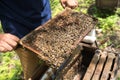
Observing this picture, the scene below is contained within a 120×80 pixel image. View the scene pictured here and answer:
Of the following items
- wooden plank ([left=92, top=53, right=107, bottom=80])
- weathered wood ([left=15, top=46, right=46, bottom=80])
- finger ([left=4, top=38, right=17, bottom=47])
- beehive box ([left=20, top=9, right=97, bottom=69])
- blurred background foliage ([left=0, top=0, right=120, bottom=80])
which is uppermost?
finger ([left=4, top=38, right=17, bottom=47])

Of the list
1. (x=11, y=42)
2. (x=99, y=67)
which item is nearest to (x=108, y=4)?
(x=99, y=67)

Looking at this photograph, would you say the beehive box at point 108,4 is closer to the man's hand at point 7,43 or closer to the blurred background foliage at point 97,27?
the blurred background foliage at point 97,27

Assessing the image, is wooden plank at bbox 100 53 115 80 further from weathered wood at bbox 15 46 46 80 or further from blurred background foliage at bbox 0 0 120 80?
blurred background foliage at bbox 0 0 120 80

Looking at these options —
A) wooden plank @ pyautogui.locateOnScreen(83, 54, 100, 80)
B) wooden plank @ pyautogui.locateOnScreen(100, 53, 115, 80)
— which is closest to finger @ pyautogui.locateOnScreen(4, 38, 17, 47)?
wooden plank @ pyautogui.locateOnScreen(83, 54, 100, 80)

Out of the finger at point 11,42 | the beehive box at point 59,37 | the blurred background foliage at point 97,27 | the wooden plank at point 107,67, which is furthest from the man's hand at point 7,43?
the blurred background foliage at point 97,27

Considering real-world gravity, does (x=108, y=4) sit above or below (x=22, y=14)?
below

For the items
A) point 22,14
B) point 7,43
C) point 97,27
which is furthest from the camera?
point 97,27

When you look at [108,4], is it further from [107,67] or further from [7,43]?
[7,43]

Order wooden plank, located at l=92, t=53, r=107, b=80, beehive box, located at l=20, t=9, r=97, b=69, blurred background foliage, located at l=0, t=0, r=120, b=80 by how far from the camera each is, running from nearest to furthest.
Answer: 1. beehive box, located at l=20, t=9, r=97, b=69
2. wooden plank, located at l=92, t=53, r=107, b=80
3. blurred background foliage, located at l=0, t=0, r=120, b=80
